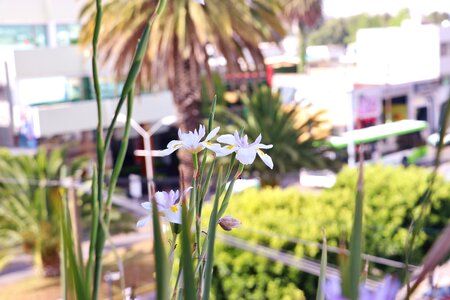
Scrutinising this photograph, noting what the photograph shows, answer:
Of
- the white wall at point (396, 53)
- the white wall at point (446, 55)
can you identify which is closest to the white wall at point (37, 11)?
the white wall at point (396, 53)

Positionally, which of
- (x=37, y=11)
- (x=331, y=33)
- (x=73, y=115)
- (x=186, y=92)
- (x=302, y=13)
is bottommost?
(x=73, y=115)

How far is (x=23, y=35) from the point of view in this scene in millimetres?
14344

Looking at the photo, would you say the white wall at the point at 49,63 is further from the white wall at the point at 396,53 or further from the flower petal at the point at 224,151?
the flower petal at the point at 224,151

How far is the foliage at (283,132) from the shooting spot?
1045cm

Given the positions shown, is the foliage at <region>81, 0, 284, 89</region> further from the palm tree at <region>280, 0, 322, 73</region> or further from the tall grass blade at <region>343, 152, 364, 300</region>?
the palm tree at <region>280, 0, 322, 73</region>

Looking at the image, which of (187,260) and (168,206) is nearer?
(187,260)

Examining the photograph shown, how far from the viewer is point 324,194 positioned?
6625 mm

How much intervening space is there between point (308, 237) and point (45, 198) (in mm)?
3528

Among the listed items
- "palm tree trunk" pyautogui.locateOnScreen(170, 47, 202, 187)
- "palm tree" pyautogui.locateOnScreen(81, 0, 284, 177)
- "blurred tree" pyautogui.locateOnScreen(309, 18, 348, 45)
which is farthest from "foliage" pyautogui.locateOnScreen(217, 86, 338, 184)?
"blurred tree" pyautogui.locateOnScreen(309, 18, 348, 45)

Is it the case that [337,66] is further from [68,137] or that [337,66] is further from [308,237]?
[308,237]

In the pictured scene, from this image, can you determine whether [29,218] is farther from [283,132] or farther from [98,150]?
[98,150]

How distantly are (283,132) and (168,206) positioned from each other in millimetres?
10082

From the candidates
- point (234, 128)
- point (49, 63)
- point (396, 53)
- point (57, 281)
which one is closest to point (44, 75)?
point (49, 63)

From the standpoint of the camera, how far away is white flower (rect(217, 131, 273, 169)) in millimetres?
557
